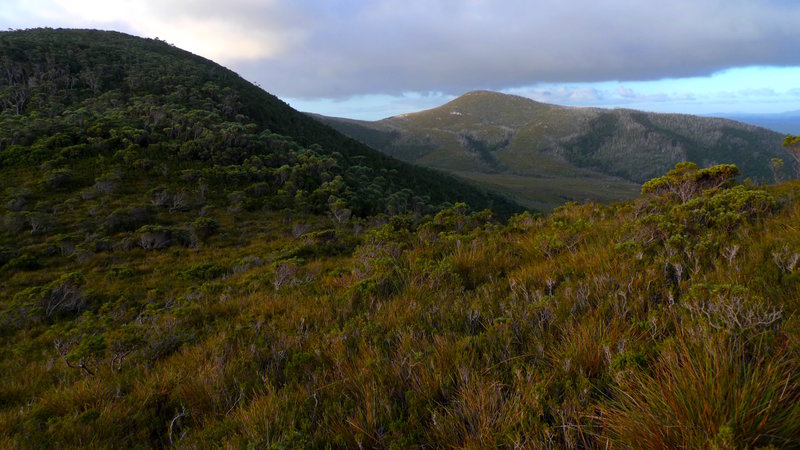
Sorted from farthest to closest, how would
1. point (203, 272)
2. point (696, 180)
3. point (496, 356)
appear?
point (203, 272)
point (696, 180)
point (496, 356)

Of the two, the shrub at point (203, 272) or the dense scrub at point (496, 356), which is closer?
the dense scrub at point (496, 356)

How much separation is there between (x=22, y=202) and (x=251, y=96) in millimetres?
39843

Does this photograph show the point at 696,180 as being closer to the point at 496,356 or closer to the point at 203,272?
the point at 496,356

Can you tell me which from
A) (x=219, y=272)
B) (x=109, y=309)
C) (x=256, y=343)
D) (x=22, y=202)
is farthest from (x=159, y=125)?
(x=256, y=343)

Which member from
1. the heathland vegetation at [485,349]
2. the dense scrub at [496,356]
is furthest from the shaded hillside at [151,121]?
the dense scrub at [496,356]

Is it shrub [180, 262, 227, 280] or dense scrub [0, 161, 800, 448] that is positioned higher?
dense scrub [0, 161, 800, 448]

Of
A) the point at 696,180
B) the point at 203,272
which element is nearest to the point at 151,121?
the point at 203,272

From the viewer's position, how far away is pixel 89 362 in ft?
16.8

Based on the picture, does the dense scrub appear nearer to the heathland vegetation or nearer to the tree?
the heathland vegetation

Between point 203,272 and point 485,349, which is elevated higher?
point 485,349

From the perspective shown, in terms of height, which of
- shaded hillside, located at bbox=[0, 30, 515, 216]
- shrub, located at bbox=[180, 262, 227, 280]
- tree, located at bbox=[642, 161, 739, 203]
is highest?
shaded hillside, located at bbox=[0, 30, 515, 216]

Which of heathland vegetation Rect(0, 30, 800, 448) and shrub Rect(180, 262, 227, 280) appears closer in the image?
heathland vegetation Rect(0, 30, 800, 448)

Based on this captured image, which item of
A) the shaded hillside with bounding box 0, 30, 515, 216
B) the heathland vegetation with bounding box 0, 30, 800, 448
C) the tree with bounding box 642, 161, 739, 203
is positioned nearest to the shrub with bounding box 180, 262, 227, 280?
the heathland vegetation with bounding box 0, 30, 800, 448

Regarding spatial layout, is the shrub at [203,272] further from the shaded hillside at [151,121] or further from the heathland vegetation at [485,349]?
the shaded hillside at [151,121]
